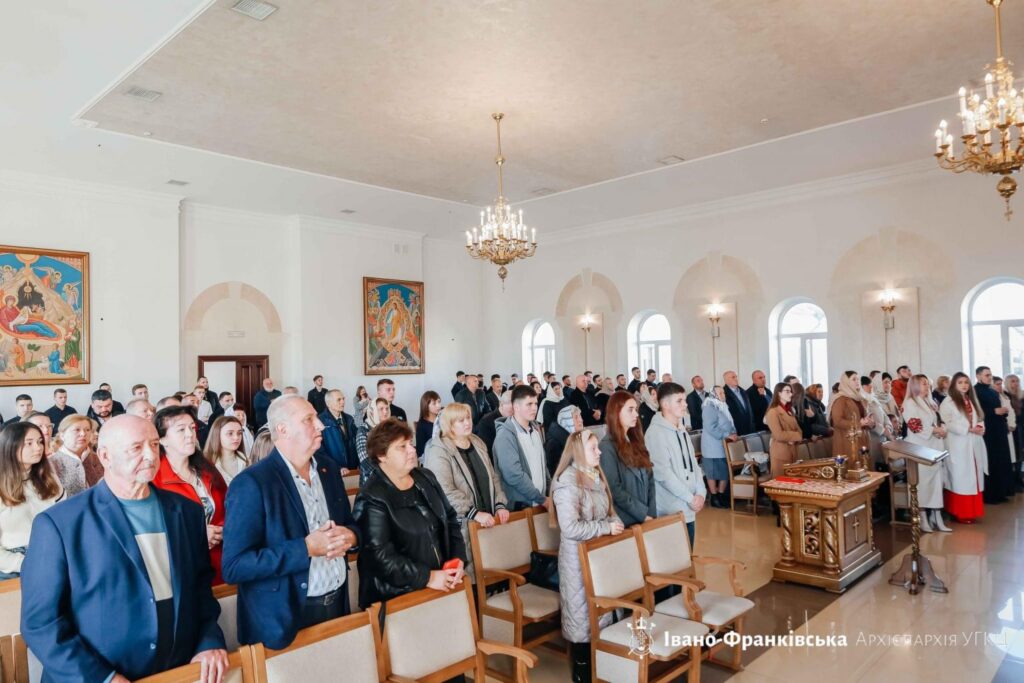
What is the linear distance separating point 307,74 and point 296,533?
241 inches

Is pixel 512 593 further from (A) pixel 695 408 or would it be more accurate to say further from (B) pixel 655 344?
(B) pixel 655 344

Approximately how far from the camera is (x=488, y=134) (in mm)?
9406

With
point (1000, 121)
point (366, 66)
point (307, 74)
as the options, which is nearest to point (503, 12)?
point (366, 66)

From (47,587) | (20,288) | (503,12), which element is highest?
(503,12)

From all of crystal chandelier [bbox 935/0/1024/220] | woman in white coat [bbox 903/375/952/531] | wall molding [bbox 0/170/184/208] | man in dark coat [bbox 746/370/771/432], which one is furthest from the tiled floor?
wall molding [bbox 0/170/184/208]

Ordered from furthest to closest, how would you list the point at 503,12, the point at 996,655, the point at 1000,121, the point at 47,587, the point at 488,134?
the point at 488,134 < the point at 503,12 < the point at 1000,121 < the point at 996,655 < the point at 47,587

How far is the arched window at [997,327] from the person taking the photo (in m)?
10.8

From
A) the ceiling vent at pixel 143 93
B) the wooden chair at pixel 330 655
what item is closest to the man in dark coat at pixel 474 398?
the ceiling vent at pixel 143 93

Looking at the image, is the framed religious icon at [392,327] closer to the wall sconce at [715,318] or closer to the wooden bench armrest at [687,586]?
the wall sconce at [715,318]

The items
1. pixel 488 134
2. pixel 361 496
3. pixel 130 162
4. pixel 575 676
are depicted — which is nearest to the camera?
pixel 361 496

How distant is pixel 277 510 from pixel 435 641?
89cm

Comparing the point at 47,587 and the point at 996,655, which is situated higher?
the point at 47,587

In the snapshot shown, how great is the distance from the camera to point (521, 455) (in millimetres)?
4887

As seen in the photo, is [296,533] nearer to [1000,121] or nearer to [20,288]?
[1000,121]
